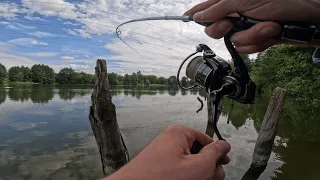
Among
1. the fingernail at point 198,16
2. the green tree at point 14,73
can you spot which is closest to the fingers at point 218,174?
the fingernail at point 198,16

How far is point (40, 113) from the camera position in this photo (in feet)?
76.9

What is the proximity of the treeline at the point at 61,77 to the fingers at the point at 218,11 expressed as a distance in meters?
107

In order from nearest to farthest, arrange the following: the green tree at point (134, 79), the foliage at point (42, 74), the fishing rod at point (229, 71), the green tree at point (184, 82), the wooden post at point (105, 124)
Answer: the fishing rod at point (229, 71) < the green tree at point (184, 82) < the wooden post at point (105, 124) < the foliage at point (42, 74) < the green tree at point (134, 79)

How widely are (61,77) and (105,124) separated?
128m

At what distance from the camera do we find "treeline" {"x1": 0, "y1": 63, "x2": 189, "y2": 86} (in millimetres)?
111500

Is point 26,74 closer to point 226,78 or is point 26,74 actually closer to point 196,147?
point 226,78

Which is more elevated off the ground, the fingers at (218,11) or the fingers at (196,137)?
the fingers at (218,11)

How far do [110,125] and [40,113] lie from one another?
2068cm

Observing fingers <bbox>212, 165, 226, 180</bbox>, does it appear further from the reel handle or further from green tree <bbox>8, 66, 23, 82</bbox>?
green tree <bbox>8, 66, 23, 82</bbox>

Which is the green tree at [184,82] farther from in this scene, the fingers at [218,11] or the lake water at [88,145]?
the lake water at [88,145]

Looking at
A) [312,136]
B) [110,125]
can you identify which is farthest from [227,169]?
[312,136]

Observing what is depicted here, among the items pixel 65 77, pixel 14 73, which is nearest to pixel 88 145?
pixel 14 73

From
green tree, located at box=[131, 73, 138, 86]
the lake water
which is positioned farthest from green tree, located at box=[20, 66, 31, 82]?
the lake water

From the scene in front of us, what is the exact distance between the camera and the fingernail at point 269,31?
4.41 feet
